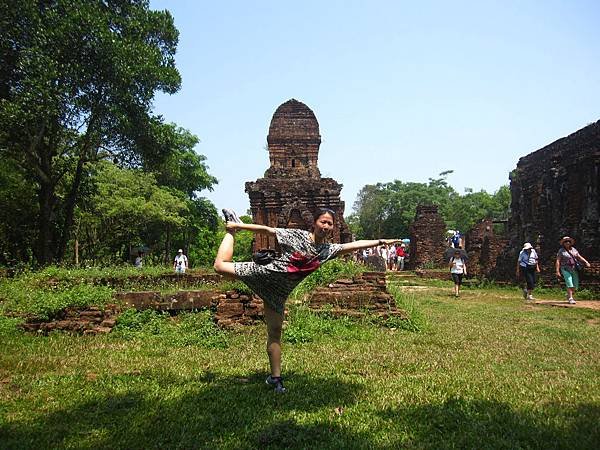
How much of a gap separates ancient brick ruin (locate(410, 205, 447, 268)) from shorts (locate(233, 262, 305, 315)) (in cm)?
2288

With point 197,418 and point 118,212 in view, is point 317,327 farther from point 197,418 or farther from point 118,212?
point 118,212

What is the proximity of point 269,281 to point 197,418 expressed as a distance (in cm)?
118

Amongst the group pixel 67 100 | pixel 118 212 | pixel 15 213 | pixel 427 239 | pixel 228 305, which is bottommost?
pixel 228 305

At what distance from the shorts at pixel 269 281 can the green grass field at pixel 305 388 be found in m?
0.71

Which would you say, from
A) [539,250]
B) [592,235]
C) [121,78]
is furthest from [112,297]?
[539,250]

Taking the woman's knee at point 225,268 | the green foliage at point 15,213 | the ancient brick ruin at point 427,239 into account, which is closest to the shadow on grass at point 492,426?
the woman's knee at point 225,268

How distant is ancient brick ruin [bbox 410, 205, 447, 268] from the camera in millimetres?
26234

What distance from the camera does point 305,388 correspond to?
12.6 ft

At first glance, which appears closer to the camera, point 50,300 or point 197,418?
point 197,418

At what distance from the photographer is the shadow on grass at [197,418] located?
2817 mm

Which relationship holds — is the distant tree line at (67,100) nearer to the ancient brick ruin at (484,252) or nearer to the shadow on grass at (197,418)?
the shadow on grass at (197,418)

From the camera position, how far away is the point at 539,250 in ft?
54.3

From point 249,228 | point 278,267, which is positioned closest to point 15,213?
point 249,228

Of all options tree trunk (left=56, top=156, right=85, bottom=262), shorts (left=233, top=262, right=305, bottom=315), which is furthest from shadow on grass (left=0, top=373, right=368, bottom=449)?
tree trunk (left=56, top=156, right=85, bottom=262)
